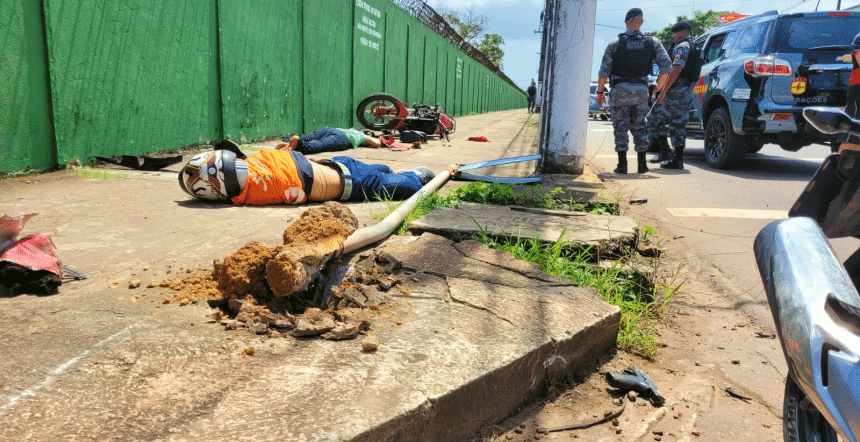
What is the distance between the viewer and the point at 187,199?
3.87 m

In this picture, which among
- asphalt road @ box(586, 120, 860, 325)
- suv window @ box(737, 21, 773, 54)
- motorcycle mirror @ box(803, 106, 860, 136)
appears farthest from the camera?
suv window @ box(737, 21, 773, 54)

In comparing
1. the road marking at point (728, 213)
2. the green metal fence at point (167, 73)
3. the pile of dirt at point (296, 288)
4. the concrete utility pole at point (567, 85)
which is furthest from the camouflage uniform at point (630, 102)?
the pile of dirt at point (296, 288)

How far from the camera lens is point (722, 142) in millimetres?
7152

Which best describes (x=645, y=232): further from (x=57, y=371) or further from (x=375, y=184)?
(x=57, y=371)

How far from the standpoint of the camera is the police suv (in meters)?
6.15

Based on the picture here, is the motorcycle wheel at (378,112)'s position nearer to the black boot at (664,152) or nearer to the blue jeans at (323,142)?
the blue jeans at (323,142)

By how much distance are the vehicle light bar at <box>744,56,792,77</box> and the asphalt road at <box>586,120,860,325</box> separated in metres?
1.09

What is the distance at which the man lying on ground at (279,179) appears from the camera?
140 inches

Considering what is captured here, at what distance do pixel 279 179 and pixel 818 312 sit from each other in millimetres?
3024

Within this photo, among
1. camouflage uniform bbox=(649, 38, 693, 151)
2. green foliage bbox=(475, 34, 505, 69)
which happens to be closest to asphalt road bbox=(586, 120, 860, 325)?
camouflage uniform bbox=(649, 38, 693, 151)

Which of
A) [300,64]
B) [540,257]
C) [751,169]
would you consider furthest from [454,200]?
[300,64]

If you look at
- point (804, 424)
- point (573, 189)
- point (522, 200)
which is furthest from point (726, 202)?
point (804, 424)

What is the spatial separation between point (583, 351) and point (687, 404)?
13.8 inches

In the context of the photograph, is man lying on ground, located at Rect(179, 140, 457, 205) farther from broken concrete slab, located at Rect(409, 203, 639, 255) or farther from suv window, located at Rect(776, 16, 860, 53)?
suv window, located at Rect(776, 16, 860, 53)
